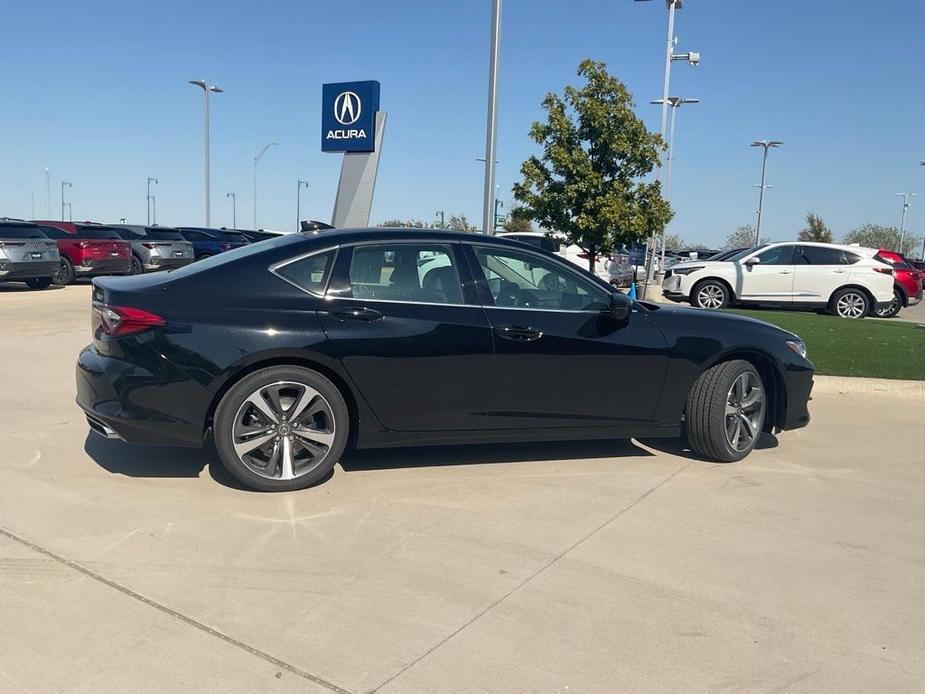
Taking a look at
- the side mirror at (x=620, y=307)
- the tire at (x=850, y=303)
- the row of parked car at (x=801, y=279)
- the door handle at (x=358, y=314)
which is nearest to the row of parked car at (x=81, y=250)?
the row of parked car at (x=801, y=279)

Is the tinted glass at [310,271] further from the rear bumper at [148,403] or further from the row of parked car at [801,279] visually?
the row of parked car at [801,279]

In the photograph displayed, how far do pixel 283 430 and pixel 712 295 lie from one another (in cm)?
→ 1387

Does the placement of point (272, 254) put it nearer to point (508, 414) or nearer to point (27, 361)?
point (508, 414)

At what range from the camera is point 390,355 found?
4.64 m

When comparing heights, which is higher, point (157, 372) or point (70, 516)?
point (157, 372)

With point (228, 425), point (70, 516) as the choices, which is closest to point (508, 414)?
point (228, 425)

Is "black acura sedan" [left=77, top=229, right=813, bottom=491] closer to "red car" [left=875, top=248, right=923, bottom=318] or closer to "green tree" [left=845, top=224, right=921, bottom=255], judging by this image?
"red car" [left=875, top=248, right=923, bottom=318]

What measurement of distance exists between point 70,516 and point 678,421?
3.76 m

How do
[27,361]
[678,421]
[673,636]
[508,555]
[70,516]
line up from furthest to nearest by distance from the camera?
[27,361], [678,421], [70,516], [508,555], [673,636]

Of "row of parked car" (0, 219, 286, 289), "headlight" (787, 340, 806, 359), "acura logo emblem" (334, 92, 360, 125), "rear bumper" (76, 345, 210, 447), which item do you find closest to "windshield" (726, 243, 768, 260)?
"acura logo emblem" (334, 92, 360, 125)

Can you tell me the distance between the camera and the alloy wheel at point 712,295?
16766mm

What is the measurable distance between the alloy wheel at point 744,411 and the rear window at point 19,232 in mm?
15872

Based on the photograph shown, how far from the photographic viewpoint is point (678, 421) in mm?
5426

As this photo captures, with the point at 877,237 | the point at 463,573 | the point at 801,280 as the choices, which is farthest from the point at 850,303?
the point at 877,237
